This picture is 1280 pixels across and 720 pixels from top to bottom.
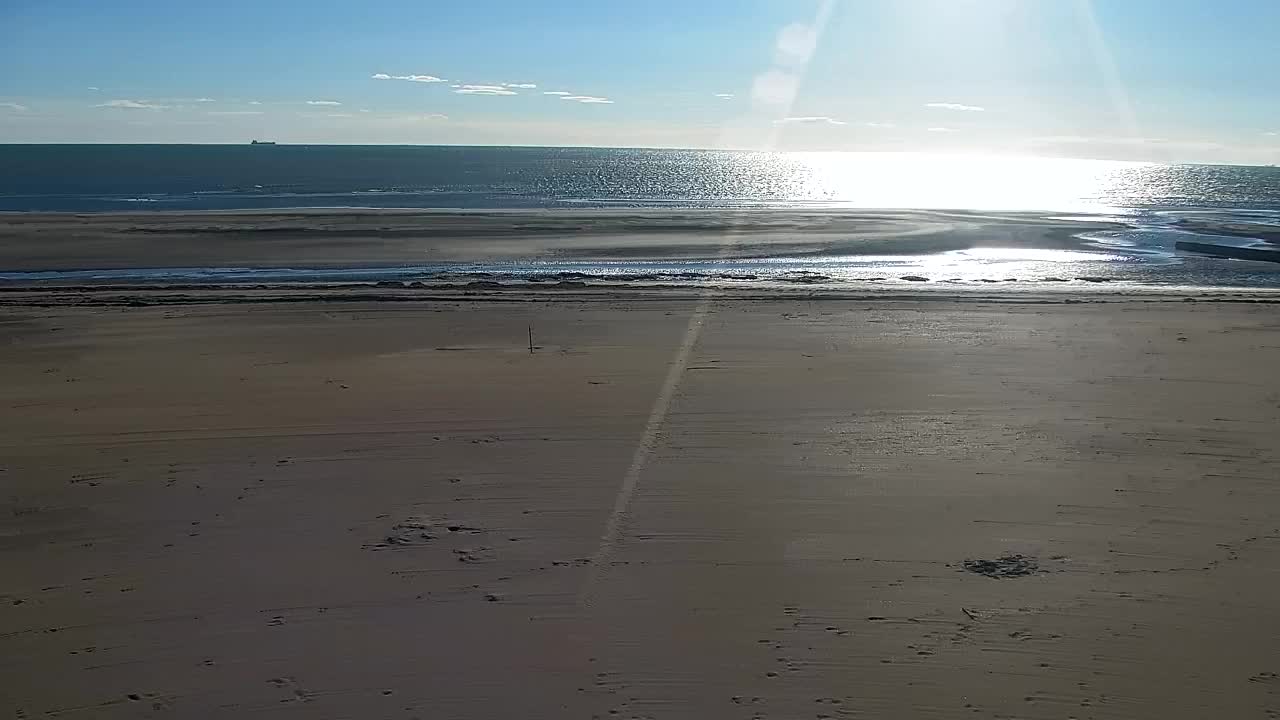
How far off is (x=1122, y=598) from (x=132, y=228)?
43345mm

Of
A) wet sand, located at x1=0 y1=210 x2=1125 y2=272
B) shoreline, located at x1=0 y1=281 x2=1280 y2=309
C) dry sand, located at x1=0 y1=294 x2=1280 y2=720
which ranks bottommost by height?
dry sand, located at x1=0 y1=294 x2=1280 y2=720

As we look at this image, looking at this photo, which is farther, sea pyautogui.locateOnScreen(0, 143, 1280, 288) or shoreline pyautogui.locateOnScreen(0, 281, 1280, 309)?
sea pyautogui.locateOnScreen(0, 143, 1280, 288)

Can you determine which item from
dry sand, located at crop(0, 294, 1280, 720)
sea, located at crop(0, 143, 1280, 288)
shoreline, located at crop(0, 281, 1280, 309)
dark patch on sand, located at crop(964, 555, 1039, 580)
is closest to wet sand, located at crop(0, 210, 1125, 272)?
sea, located at crop(0, 143, 1280, 288)

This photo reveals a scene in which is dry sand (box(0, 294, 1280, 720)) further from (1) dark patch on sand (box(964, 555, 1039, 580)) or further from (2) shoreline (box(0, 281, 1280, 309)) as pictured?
(2) shoreline (box(0, 281, 1280, 309))

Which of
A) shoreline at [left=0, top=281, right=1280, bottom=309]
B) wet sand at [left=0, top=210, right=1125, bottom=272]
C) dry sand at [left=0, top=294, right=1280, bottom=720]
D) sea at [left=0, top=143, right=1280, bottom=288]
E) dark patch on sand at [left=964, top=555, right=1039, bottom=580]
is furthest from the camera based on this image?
wet sand at [left=0, top=210, right=1125, bottom=272]

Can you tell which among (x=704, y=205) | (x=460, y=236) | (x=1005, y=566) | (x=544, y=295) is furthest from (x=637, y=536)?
(x=704, y=205)

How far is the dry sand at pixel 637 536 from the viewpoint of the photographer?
591 centimetres

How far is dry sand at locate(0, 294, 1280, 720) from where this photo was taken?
5.91m

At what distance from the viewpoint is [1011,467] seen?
9.84m

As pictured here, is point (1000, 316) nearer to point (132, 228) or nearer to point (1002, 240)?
point (1002, 240)

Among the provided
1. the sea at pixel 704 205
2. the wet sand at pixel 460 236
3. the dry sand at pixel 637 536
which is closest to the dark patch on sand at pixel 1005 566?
the dry sand at pixel 637 536

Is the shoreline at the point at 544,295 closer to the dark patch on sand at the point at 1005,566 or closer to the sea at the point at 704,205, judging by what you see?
the sea at the point at 704,205

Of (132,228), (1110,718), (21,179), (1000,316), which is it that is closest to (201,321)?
(1000,316)

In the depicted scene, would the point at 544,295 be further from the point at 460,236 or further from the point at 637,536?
the point at 460,236
